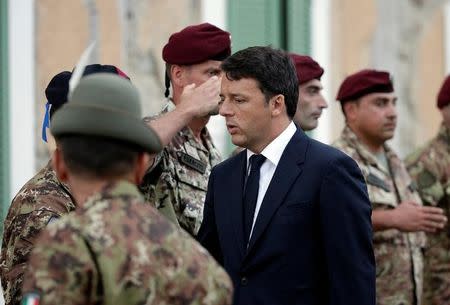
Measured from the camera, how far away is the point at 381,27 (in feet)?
33.1

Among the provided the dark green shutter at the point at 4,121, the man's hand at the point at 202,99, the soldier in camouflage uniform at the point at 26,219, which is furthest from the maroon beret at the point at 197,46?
the dark green shutter at the point at 4,121

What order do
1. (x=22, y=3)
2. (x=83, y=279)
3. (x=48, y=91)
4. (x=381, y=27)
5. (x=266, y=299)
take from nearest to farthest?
(x=83, y=279)
(x=266, y=299)
(x=48, y=91)
(x=22, y=3)
(x=381, y=27)

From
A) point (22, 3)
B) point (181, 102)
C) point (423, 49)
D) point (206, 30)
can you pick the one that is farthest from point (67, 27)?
point (423, 49)

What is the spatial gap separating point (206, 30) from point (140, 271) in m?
2.46

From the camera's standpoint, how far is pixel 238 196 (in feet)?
14.5

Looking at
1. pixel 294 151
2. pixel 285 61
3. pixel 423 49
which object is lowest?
pixel 423 49

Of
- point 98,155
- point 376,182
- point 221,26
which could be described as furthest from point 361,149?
point 98,155

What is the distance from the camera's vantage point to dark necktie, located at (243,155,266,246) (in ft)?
14.3

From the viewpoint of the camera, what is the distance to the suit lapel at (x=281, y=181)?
427cm

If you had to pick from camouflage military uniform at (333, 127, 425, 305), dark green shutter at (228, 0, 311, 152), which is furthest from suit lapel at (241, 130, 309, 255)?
dark green shutter at (228, 0, 311, 152)

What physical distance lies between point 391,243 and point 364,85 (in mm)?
882

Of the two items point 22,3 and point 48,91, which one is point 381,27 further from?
point 48,91

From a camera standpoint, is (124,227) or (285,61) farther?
(285,61)

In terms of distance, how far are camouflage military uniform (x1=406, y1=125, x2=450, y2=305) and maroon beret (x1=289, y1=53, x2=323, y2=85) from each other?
1.09 metres
